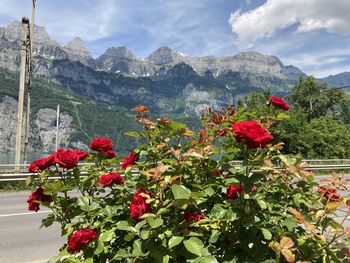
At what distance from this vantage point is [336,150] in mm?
41656

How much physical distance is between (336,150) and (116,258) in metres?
43.4

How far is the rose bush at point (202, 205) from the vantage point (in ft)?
7.08

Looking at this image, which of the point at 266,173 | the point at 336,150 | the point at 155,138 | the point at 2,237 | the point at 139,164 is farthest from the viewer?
the point at 336,150

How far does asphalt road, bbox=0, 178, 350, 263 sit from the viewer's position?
21.7ft

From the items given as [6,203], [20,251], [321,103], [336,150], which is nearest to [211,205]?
[20,251]

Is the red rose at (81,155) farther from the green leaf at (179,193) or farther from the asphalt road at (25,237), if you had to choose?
the asphalt road at (25,237)

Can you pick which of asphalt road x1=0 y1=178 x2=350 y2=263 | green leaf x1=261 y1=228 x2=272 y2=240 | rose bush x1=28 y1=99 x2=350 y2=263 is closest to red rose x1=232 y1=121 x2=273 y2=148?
rose bush x1=28 y1=99 x2=350 y2=263

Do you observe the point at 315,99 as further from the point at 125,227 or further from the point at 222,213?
the point at 125,227

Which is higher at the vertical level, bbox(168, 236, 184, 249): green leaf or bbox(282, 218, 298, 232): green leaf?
bbox(282, 218, 298, 232): green leaf

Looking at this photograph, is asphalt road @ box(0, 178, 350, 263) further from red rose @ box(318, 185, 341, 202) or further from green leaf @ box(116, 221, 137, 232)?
red rose @ box(318, 185, 341, 202)

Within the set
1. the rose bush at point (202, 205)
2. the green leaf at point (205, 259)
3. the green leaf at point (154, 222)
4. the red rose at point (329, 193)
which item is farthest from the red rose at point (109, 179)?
the red rose at point (329, 193)

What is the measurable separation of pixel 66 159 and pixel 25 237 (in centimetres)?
631

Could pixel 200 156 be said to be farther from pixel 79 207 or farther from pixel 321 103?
pixel 321 103

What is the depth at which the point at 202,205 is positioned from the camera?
2.45m
